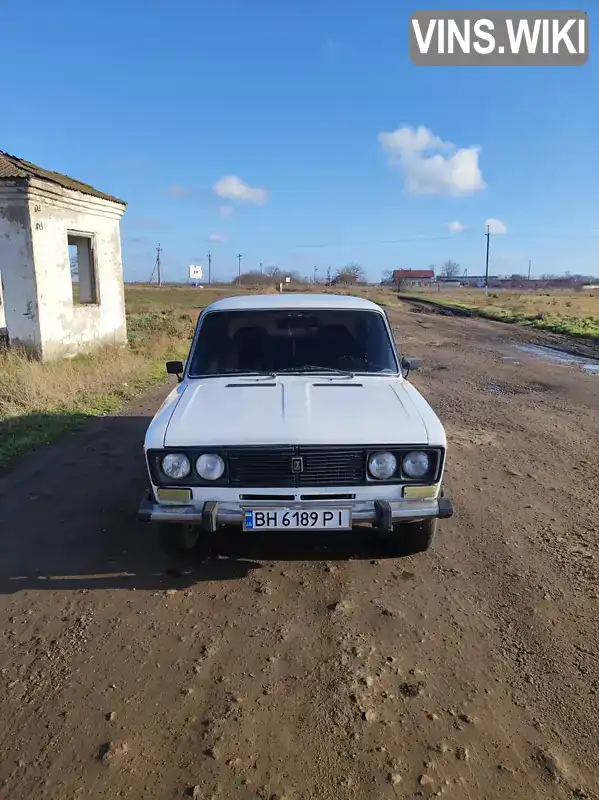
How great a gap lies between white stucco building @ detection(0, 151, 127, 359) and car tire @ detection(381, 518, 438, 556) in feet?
30.5

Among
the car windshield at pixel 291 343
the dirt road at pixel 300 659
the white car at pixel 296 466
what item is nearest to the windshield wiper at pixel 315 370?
the car windshield at pixel 291 343

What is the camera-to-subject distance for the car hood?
11.4ft

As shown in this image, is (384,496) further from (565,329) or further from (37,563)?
(565,329)

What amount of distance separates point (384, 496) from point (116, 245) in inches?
504

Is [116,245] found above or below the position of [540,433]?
above

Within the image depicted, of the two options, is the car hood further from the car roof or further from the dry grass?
the dry grass

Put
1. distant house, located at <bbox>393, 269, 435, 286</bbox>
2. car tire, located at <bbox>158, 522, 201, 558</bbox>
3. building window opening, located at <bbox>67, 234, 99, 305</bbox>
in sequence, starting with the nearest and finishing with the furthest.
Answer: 1. car tire, located at <bbox>158, 522, 201, 558</bbox>
2. building window opening, located at <bbox>67, 234, 99, 305</bbox>
3. distant house, located at <bbox>393, 269, 435, 286</bbox>

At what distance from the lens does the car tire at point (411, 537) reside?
3825mm

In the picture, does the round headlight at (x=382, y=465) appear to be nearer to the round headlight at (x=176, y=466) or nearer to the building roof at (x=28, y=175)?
the round headlight at (x=176, y=466)

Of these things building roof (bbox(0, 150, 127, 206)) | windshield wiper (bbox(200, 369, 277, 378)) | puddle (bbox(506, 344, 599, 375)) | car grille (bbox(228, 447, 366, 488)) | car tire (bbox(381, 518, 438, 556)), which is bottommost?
puddle (bbox(506, 344, 599, 375))

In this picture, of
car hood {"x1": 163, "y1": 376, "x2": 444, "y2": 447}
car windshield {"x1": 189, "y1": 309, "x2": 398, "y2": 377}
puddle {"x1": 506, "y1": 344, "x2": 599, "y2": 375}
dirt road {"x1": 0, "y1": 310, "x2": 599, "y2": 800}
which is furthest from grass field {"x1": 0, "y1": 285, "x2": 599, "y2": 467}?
puddle {"x1": 506, "y1": 344, "x2": 599, "y2": 375}

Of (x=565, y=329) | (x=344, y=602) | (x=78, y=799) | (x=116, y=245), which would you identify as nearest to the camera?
(x=78, y=799)

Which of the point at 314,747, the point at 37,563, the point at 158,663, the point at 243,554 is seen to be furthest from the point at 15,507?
the point at 314,747

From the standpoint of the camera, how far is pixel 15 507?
16.4 feet
